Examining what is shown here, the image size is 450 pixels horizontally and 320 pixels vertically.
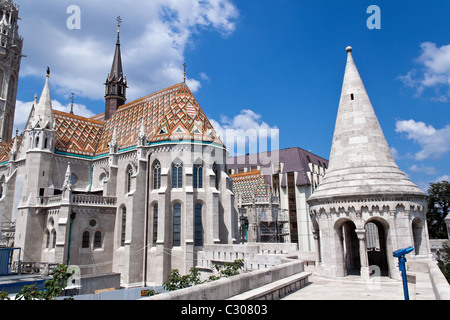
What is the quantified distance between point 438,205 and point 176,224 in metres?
42.6

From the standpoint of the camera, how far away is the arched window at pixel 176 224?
2753 centimetres

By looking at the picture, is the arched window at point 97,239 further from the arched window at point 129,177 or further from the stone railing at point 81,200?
the arched window at point 129,177

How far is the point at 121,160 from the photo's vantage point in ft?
106

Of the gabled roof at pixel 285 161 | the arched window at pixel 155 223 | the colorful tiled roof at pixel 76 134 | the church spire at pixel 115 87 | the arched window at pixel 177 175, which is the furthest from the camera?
the gabled roof at pixel 285 161

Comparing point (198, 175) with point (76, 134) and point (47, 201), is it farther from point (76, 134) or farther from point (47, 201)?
point (76, 134)

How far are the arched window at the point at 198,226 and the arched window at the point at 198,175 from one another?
1787 mm

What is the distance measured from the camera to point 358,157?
50.5 ft

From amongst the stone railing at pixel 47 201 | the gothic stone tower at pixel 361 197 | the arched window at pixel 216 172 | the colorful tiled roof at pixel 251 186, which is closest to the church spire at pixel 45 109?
the stone railing at pixel 47 201

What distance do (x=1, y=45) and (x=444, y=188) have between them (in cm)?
6893

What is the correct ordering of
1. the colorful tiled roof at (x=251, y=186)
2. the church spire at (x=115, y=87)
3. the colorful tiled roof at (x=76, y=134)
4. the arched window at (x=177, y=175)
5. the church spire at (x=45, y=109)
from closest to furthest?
1. the arched window at (x=177, y=175)
2. the church spire at (x=45, y=109)
3. the colorful tiled roof at (x=76, y=134)
4. the church spire at (x=115, y=87)
5. the colorful tiled roof at (x=251, y=186)

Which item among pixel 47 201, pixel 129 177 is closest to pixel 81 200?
pixel 47 201

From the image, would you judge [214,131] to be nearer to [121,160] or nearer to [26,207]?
[121,160]

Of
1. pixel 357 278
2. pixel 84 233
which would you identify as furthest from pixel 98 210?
pixel 357 278
